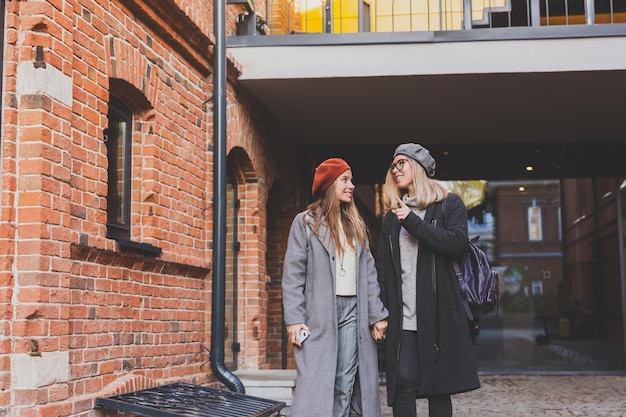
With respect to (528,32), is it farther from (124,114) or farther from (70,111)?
(70,111)

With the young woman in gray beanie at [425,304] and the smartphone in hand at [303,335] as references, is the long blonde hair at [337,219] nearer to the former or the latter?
the young woman in gray beanie at [425,304]

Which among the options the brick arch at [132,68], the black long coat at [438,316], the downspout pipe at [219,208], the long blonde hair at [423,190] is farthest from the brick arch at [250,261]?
the black long coat at [438,316]

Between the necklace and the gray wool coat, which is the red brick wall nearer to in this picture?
the gray wool coat

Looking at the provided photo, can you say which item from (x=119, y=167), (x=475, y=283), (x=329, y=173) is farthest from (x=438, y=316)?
(x=119, y=167)

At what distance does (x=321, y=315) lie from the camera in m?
4.49

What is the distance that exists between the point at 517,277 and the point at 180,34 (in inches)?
256

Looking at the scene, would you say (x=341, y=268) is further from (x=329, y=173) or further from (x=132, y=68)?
(x=132, y=68)

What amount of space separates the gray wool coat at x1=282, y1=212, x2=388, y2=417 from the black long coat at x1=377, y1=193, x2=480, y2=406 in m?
0.14

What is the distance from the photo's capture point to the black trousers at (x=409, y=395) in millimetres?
4367

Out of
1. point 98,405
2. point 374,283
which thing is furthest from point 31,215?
point 374,283

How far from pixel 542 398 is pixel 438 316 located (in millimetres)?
4930

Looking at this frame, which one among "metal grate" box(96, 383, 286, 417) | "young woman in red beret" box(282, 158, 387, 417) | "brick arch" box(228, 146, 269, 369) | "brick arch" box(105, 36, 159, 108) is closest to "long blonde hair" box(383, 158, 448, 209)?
"young woman in red beret" box(282, 158, 387, 417)

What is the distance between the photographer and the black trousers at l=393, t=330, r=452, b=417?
4367 millimetres

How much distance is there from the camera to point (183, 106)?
704 cm
